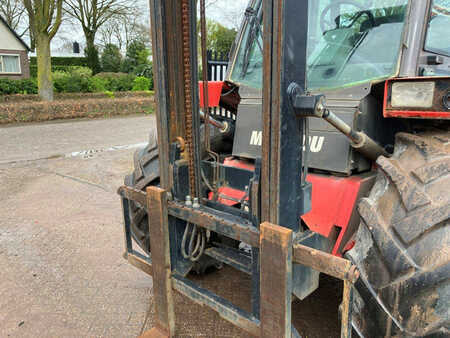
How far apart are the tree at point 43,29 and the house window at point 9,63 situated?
8.20 m

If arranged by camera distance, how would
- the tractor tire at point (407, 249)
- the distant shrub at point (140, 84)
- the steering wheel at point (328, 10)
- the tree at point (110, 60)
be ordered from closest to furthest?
the tractor tire at point (407, 249)
the steering wheel at point (328, 10)
the distant shrub at point (140, 84)
the tree at point (110, 60)

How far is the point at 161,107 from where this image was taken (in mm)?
2143

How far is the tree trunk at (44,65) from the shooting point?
1727 cm

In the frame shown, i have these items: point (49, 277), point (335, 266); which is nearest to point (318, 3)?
point (335, 266)

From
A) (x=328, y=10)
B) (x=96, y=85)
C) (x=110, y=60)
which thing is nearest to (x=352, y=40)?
(x=328, y=10)

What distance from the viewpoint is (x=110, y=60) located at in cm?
2800

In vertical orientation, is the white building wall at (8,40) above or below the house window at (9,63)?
above

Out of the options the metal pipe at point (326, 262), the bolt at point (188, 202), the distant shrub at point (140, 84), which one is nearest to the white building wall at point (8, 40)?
the distant shrub at point (140, 84)

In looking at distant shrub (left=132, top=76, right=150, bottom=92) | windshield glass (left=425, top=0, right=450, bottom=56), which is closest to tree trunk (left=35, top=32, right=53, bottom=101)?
distant shrub (left=132, top=76, right=150, bottom=92)

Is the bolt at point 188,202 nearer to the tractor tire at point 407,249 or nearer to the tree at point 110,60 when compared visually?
the tractor tire at point 407,249

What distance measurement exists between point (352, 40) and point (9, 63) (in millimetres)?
27198

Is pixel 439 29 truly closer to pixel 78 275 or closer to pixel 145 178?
pixel 145 178

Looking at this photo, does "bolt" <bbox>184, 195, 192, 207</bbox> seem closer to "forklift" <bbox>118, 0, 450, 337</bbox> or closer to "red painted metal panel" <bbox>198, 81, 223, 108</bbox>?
"forklift" <bbox>118, 0, 450, 337</bbox>

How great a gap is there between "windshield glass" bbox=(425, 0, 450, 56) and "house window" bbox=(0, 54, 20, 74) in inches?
1074
